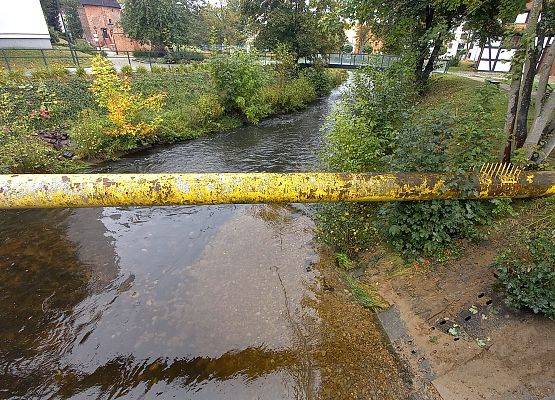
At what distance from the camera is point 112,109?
11945 mm

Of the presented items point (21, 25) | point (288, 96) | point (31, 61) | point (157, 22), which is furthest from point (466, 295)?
point (157, 22)

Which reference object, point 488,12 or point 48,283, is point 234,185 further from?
point 488,12

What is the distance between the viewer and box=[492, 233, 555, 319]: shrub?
3.46 metres

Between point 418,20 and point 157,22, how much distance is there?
23.7m

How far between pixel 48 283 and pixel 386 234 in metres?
5.87

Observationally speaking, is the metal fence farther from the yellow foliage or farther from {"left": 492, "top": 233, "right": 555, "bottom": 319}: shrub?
{"left": 492, "top": 233, "right": 555, "bottom": 319}: shrub

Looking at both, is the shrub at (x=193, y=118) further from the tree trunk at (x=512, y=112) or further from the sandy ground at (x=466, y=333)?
the tree trunk at (x=512, y=112)

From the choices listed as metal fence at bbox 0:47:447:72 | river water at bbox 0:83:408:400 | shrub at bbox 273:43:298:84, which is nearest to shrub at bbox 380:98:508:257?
river water at bbox 0:83:408:400

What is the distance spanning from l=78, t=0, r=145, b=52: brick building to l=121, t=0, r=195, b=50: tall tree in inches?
858

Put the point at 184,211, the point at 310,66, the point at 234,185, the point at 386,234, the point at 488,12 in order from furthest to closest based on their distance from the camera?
the point at 310,66 → the point at 488,12 → the point at 184,211 → the point at 386,234 → the point at 234,185

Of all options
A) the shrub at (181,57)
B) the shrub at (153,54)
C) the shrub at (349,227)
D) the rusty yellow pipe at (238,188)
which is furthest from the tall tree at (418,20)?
the shrub at (153,54)

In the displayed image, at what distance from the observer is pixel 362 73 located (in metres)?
8.54

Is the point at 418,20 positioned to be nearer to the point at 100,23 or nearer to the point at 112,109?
the point at 112,109

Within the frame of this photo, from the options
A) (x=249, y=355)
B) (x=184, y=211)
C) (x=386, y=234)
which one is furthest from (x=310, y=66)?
(x=249, y=355)
